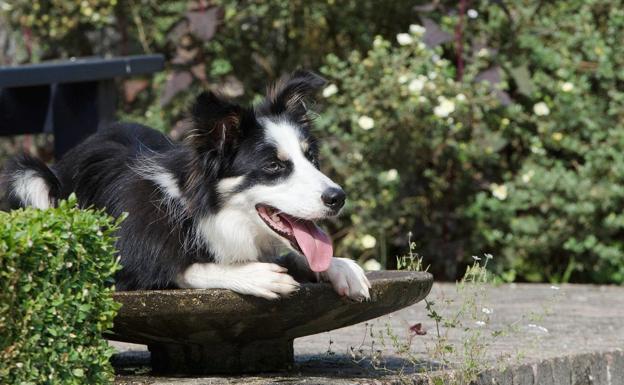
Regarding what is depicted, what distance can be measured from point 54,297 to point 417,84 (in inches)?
182

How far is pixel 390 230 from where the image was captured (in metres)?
7.48

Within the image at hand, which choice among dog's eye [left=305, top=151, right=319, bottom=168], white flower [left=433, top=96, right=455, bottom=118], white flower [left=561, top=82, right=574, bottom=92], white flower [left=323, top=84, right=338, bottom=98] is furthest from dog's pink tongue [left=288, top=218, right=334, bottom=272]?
white flower [left=561, top=82, right=574, bottom=92]

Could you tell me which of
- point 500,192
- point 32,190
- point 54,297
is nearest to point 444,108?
point 500,192

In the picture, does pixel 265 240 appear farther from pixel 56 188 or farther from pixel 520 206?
pixel 520 206

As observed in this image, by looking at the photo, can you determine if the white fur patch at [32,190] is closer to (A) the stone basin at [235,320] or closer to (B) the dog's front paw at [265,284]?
(A) the stone basin at [235,320]

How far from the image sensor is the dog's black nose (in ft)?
11.0

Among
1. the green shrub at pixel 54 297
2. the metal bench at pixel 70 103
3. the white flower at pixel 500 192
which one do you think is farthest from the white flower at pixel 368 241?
the green shrub at pixel 54 297

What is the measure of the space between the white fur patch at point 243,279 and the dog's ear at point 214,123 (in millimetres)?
373

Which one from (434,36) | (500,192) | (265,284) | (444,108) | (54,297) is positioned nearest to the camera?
(54,297)

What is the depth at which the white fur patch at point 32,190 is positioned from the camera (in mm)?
3932

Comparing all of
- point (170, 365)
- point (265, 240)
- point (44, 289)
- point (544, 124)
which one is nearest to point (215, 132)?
point (265, 240)

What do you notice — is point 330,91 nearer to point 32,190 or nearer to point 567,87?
point 567,87

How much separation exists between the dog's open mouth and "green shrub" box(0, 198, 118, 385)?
2.55ft

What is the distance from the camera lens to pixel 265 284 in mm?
3160
